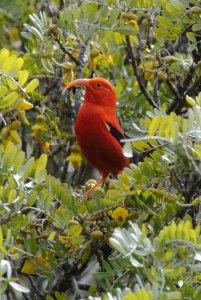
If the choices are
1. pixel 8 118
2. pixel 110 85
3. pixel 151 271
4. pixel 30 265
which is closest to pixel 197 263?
pixel 151 271

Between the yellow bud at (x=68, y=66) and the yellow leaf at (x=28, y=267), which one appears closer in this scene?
the yellow leaf at (x=28, y=267)

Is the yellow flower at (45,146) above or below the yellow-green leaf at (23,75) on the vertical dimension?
below

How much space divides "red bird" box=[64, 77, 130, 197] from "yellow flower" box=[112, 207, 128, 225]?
1.23 m

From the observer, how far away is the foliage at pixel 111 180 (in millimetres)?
2977

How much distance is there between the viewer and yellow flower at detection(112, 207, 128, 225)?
3608 mm

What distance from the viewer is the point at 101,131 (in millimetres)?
4906

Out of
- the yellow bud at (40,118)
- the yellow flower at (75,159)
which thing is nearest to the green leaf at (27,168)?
the yellow bud at (40,118)

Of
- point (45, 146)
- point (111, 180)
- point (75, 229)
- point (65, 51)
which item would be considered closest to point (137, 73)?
point (65, 51)

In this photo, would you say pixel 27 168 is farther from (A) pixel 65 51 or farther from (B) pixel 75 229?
(A) pixel 65 51

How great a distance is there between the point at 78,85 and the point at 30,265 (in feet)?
4.53

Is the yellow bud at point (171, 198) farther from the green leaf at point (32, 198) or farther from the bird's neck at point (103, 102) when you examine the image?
the bird's neck at point (103, 102)

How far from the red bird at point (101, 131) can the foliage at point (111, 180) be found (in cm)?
7

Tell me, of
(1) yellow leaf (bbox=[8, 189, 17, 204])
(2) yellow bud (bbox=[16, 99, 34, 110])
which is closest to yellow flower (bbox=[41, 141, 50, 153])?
(2) yellow bud (bbox=[16, 99, 34, 110])

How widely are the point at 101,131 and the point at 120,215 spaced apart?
4.40ft
